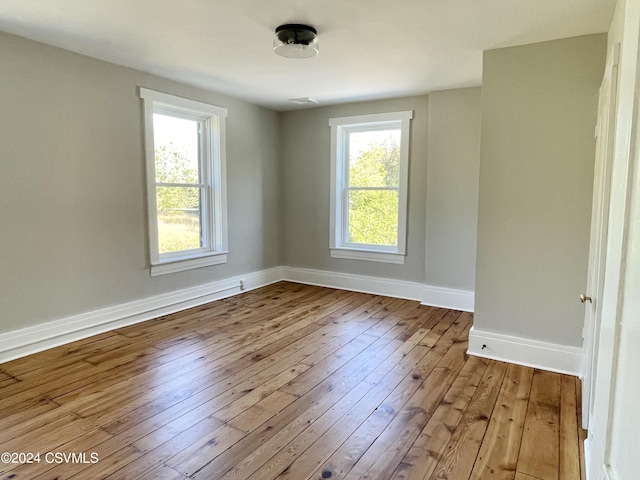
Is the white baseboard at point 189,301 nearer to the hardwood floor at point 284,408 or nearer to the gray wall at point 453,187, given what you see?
the hardwood floor at point 284,408

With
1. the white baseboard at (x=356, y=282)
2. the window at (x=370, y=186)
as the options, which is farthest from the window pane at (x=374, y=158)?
the white baseboard at (x=356, y=282)

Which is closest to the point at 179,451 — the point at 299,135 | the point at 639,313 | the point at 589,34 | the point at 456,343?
the point at 639,313

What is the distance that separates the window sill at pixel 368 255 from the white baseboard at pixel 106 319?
1299 mm

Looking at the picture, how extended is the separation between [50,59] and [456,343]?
4.07 m

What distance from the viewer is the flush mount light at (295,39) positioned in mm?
2622

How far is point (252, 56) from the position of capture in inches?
128

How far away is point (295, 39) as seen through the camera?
2646 mm

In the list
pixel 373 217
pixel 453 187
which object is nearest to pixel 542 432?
pixel 453 187

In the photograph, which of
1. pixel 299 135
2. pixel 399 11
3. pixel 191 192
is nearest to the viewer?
pixel 399 11

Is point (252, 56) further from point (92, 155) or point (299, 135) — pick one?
point (299, 135)

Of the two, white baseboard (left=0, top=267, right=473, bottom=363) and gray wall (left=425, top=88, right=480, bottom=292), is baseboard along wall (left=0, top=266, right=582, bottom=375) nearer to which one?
white baseboard (left=0, top=267, right=473, bottom=363)

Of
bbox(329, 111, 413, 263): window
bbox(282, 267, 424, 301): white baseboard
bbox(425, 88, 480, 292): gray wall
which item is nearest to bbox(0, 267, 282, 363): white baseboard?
bbox(282, 267, 424, 301): white baseboard

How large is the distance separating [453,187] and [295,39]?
2.47 metres

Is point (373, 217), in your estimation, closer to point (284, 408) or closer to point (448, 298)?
point (448, 298)
